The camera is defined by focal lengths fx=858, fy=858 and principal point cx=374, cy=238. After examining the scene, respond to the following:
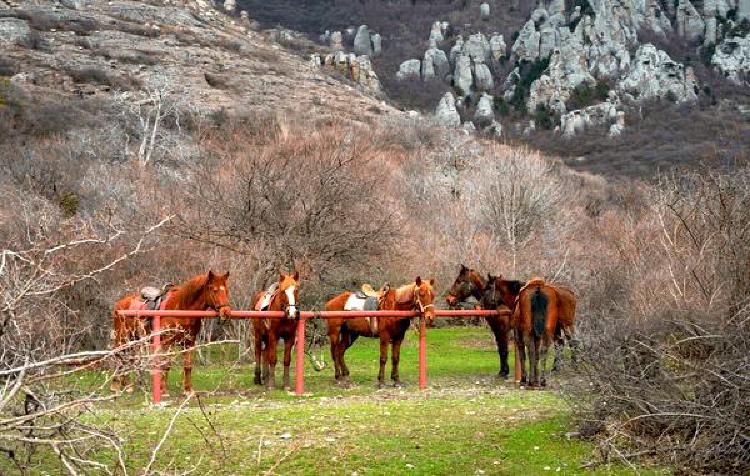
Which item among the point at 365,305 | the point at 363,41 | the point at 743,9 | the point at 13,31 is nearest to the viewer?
the point at 365,305

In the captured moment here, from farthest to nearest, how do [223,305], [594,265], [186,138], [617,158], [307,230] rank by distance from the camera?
[617,158], [186,138], [594,265], [307,230], [223,305]

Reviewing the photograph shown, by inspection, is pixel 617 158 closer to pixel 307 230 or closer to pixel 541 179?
pixel 541 179

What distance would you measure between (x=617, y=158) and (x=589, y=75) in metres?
32.4

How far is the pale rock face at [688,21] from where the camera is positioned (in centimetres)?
11856

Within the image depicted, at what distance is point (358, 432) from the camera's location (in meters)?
10.1

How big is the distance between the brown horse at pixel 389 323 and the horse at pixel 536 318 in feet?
Result: 5.26

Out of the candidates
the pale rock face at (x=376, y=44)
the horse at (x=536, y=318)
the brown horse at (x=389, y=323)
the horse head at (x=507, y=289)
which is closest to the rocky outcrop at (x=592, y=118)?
the pale rock face at (x=376, y=44)

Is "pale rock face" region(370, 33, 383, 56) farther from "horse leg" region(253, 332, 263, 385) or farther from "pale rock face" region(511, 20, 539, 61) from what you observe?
"horse leg" region(253, 332, 263, 385)

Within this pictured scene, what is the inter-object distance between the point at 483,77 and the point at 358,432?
351 feet

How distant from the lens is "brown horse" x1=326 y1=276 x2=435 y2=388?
15.4 metres

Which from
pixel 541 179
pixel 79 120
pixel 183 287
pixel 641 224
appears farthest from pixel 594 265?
pixel 79 120

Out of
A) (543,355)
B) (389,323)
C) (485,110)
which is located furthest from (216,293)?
(485,110)

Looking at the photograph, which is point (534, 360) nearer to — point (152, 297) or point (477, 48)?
point (152, 297)

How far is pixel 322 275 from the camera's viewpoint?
1049 inches
